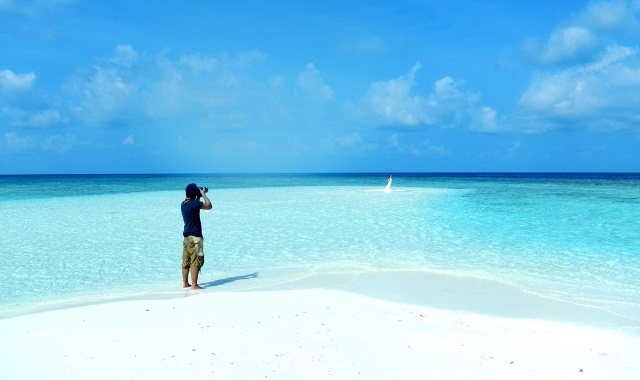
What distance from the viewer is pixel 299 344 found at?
5160 millimetres

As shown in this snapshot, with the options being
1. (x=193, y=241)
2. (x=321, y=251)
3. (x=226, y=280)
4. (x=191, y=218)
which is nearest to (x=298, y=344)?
(x=193, y=241)

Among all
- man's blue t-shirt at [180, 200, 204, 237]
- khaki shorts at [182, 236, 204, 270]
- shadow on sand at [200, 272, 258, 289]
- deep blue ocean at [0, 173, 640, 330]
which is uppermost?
man's blue t-shirt at [180, 200, 204, 237]

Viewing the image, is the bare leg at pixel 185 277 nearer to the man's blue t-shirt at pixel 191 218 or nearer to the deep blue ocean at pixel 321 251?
the deep blue ocean at pixel 321 251

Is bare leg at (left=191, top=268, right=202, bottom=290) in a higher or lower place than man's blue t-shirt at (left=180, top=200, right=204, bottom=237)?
lower

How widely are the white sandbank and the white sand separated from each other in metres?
0.01

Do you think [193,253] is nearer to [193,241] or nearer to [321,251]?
[193,241]

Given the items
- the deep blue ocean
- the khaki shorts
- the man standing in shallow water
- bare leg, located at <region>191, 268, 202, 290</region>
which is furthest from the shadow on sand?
the khaki shorts

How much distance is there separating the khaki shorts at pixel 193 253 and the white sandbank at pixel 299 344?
104cm

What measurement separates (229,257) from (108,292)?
11.2 feet

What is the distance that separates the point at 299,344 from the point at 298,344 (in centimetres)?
1

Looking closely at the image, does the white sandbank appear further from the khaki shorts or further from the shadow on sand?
the shadow on sand

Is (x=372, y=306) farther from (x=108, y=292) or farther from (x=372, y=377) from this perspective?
(x=108, y=292)

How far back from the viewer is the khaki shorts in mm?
7840

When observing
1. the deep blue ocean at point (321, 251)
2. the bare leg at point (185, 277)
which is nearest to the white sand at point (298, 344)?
the bare leg at point (185, 277)
